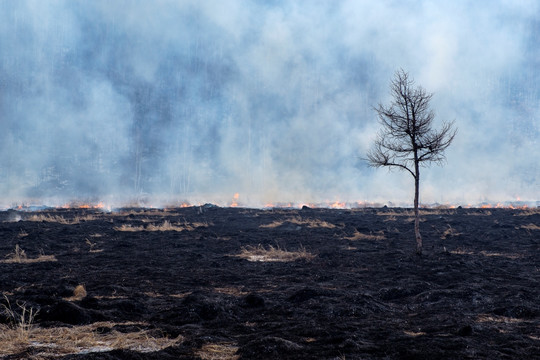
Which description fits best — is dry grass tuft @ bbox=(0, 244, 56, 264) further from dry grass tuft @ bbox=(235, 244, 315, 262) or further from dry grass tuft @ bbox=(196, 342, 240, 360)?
dry grass tuft @ bbox=(196, 342, 240, 360)

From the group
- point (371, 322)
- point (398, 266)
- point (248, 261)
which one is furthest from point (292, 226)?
point (371, 322)

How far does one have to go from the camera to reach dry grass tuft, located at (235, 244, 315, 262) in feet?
61.6

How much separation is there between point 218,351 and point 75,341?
2114 mm

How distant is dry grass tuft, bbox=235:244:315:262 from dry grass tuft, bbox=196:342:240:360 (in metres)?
11.6

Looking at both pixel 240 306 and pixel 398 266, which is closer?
pixel 240 306

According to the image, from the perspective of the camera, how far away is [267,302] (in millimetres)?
10211

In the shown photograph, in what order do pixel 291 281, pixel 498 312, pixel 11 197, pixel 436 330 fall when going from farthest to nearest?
pixel 11 197
pixel 291 281
pixel 498 312
pixel 436 330

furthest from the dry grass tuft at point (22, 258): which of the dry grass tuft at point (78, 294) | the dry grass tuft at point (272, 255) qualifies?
the dry grass tuft at point (78, 294)

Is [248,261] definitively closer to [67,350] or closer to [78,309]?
[78,309]

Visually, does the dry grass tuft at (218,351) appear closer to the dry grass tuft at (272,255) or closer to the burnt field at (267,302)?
the burnt field at (267,302)

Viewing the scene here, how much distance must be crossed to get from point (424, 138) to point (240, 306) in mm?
11154

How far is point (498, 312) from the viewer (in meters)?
9.21

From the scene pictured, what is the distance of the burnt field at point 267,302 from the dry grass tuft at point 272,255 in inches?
3.7

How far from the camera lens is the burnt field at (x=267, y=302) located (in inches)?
258
